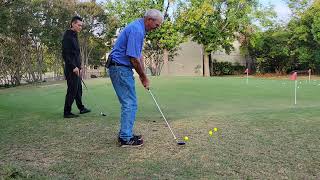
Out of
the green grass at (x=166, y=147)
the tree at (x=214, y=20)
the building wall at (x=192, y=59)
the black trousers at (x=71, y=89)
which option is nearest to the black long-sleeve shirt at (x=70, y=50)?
the black trousers at (x=71, y=89)

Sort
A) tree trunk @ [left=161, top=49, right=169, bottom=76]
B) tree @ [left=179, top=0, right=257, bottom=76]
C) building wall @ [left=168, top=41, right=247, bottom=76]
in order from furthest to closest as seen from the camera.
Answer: building wall @ [left=168, top=41, right=247, bottom=76] → tree trunk @ [left=161, top=49, right=169, bottom=76] → tree @ [left=179, top=0, right=257, bottom=76]

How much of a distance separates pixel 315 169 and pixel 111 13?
25.9 metres

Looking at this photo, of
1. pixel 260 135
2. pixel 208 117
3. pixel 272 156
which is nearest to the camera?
pixel 272 156

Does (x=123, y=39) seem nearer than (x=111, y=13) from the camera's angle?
Yes

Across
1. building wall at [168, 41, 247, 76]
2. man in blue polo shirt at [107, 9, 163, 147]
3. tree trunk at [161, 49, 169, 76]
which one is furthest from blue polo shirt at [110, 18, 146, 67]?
building wall at [168, 41, 247, 76]

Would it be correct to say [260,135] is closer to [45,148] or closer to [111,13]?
[45,148]

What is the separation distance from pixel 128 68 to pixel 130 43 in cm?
37

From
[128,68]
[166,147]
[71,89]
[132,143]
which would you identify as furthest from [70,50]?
[166,147]

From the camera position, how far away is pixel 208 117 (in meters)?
6.96

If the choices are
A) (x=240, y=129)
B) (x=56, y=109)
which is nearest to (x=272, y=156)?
(x=240, y=129)

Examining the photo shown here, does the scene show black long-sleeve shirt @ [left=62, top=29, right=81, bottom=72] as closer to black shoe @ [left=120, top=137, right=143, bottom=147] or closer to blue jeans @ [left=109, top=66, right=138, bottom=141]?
blue jeans @ [left=109, top=66, right=138, bottom=141]

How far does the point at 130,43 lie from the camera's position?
4.73 metres

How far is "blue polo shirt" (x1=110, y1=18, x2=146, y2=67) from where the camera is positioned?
4723 mm

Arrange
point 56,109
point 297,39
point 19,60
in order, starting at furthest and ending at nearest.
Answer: point 297,39
point 19,60
point 56,109
